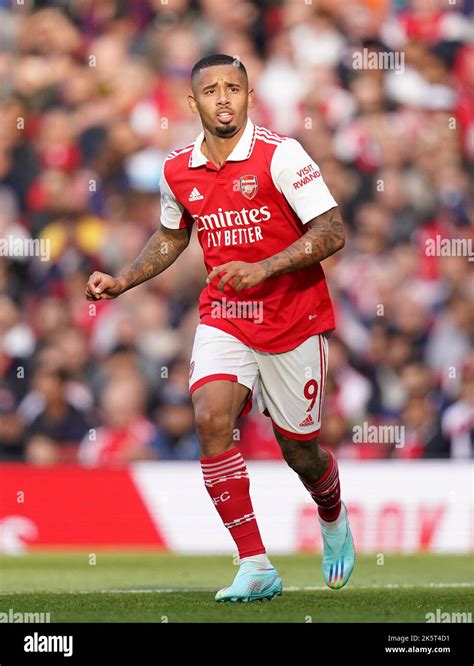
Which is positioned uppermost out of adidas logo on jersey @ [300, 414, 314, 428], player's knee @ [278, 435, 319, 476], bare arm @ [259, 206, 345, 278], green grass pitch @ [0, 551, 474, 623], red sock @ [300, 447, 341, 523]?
bare arm @ [259, 206, 345, 278]

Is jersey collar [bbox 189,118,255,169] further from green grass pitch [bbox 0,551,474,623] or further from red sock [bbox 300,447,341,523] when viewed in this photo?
green grass pitch [bbox 0,551,474,623]

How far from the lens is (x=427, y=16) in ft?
47.2

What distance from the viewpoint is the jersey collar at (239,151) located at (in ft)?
23.3

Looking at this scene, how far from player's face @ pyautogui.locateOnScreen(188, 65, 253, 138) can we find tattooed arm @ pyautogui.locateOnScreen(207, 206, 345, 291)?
646 millimetres

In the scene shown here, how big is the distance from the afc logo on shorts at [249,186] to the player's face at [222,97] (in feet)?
0.82

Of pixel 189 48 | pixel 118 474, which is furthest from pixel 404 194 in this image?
pixel 118 474

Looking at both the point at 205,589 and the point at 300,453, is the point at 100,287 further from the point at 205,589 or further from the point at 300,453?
the point at 205,589

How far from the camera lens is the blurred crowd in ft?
40.5

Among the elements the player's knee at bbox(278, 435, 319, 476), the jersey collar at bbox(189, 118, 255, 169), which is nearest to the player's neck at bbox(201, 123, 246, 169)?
the jersey collar at bbox(189, 118, 255, 169)

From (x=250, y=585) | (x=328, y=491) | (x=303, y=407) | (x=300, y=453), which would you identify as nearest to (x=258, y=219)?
(x=303, y=407)

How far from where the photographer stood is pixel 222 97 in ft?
22.8

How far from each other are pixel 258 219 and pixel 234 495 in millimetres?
1388

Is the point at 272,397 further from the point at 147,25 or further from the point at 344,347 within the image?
the point at 147,25

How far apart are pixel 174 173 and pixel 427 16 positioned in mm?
7778
